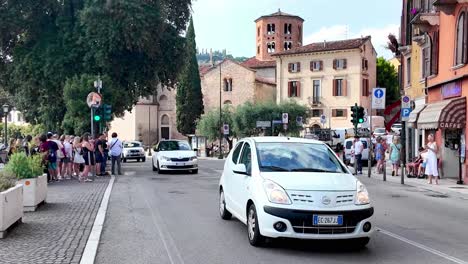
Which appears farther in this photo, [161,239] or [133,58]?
[133,58]

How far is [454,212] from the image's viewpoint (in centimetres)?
1348

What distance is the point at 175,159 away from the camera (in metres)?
25.5

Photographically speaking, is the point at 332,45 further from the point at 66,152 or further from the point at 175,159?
the point at 66,152

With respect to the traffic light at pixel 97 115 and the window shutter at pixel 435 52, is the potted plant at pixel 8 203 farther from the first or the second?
the window shutter at pixel 435 52

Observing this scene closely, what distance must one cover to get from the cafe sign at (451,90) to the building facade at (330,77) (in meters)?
44.5

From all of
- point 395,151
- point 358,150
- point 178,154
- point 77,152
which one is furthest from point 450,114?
point 77,152

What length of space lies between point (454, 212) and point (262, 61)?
7991 centimetres

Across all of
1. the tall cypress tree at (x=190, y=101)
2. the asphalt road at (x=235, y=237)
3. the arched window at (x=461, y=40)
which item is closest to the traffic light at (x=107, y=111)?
the asphalt road at (x=235, y=237)

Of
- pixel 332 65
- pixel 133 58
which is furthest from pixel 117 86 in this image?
pixel 332 65

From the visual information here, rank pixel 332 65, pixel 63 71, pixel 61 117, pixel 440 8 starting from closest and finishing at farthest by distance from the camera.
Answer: pixel 440 8 < pixel 63 71 < pixel 61 117 < pixel 332 65

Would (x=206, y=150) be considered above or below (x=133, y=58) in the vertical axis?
below

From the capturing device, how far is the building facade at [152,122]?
3529 inches

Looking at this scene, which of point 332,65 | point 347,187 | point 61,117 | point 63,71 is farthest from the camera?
point 332,65

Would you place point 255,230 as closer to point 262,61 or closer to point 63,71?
point 63,71
